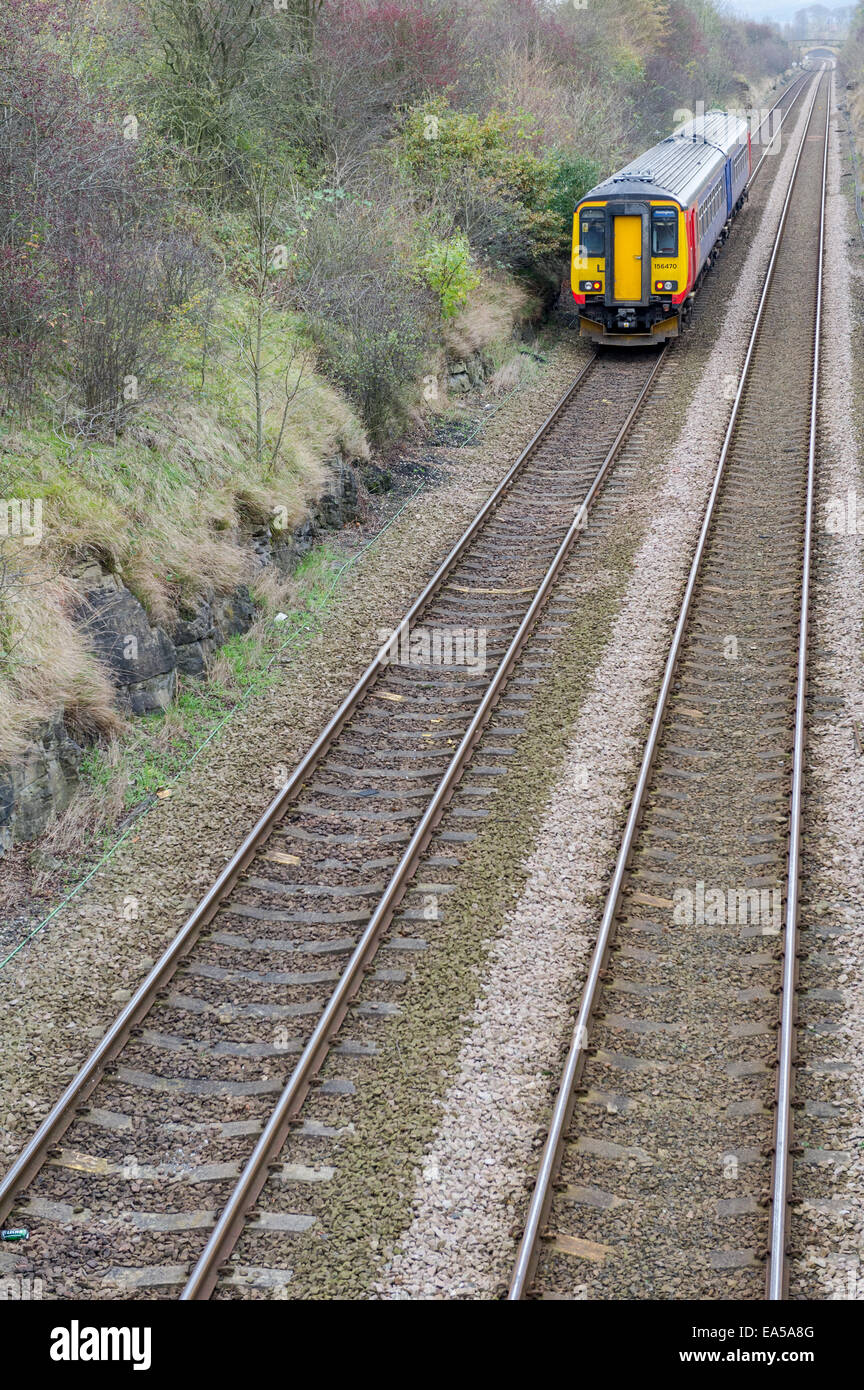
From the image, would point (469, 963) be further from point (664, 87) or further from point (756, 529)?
point (664, 87)

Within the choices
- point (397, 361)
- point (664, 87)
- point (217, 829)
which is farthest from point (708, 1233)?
point (664, 87)

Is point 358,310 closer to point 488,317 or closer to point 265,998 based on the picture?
point 488,317

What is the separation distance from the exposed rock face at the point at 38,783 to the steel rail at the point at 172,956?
5.41 feet

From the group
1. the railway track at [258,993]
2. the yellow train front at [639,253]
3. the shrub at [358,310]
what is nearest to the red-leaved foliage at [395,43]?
the yellow train front at [639,253]

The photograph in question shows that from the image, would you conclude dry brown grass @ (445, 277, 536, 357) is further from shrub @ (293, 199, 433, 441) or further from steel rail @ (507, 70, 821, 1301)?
steel rail @ (507, 70, 821, 1301)

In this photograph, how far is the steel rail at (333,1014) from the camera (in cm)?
604

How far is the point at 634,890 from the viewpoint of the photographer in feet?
28.5

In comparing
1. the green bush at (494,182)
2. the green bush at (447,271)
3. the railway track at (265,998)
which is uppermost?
the green bush at (494,182)

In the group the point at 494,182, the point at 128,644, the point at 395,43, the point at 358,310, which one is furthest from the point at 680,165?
the point at 128,644

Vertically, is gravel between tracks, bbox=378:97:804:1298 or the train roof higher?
the train roof

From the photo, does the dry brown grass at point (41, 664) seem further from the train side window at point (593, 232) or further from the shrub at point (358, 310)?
the train side window at point (593, 232)

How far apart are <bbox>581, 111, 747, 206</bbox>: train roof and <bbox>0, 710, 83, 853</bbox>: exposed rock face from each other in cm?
1568

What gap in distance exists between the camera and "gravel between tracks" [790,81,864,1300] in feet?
19.5

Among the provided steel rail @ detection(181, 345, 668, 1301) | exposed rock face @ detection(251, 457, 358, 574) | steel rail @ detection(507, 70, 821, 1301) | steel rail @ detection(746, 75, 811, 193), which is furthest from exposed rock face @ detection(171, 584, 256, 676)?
steel rail @ detection(746, 75, 811, 193)
